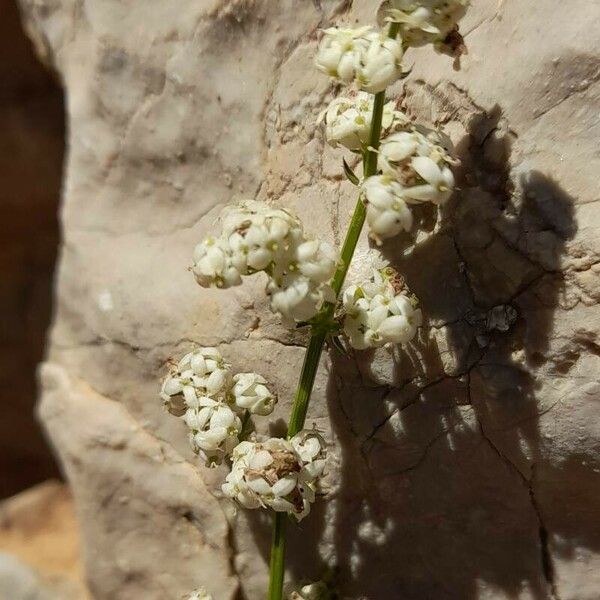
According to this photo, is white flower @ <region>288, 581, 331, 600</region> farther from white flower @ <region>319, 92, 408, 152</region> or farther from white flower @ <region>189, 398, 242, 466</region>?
white flower @ <region>319, 92, 408, 152</region>

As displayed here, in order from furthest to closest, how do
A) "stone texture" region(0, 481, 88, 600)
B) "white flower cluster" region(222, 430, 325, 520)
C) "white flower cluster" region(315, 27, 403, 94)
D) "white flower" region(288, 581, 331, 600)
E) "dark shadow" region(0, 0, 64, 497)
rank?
"dark shadow" region(0, 0, 64, 497) < "stone texture" region(0, 481, 88, 600) < "white flower" region(288, 581, 331, 600) < "white flower cluster" region(222, 430, 325, 520) < "white flower cluster" region(315, 27, 403, 94)

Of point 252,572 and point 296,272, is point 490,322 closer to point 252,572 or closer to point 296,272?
point 296,272

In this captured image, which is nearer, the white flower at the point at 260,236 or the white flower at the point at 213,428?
the white flower at the point at 260,236

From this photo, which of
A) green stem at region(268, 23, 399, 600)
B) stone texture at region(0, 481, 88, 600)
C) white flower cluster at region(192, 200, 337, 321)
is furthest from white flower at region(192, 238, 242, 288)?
stone texture at region(0, 481, 88, 600)

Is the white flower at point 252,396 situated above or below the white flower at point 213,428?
above

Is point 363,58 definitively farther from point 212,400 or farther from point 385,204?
point 212,400

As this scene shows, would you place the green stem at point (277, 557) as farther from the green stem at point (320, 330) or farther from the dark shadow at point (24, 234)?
the dark shadow at point (24, 234)

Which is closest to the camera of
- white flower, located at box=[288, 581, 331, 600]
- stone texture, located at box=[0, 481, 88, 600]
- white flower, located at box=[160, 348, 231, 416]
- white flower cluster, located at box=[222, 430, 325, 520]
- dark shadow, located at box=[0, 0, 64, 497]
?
white flower cluster, located at box=[222, 430, 325, 520]

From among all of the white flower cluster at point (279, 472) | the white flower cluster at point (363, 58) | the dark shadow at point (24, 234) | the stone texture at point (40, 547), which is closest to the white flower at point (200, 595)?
the white flower cluster at point (279, 472)
